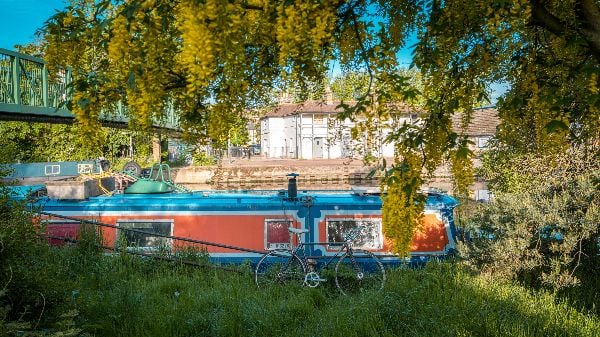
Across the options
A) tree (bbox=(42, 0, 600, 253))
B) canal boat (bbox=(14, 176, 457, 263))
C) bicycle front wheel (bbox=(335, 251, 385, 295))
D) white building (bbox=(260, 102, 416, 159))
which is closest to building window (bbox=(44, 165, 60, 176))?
canal boat (bbox=(14, 176, 457, 263))

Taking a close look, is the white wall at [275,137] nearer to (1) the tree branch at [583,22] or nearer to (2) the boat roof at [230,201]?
(2) the boat roof at [230,201]

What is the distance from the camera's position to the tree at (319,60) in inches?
94.5

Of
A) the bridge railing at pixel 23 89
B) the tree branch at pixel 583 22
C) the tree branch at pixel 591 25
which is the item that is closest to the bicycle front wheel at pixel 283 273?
the bridge railing at pixel 23 89

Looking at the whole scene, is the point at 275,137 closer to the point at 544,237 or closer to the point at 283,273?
the point at 283,273

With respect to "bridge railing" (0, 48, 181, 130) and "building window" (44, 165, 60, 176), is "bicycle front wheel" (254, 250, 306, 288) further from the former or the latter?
"building window" (44, 165, 60, 176)

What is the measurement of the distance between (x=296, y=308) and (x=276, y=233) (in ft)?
8.24

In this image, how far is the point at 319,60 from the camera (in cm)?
331

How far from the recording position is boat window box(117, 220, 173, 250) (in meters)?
8.48

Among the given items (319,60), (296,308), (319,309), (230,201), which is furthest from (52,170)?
(319,60)

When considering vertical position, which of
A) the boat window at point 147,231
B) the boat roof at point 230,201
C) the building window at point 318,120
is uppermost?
the building window at point 318,120

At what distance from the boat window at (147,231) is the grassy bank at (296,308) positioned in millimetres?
1153

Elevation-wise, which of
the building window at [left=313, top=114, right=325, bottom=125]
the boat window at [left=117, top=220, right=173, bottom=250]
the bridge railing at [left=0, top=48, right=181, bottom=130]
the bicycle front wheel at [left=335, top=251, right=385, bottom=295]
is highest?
the building window at [left=313, top=114, right=325, bottom=125]

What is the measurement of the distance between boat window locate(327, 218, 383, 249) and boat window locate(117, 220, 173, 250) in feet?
9.20

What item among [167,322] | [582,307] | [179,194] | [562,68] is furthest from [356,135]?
[179,194]
